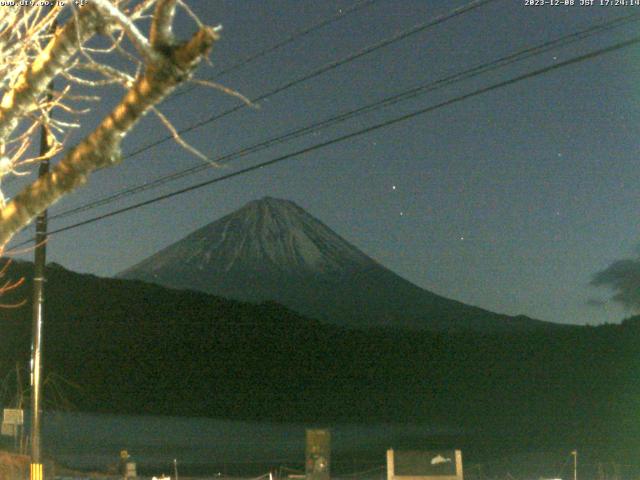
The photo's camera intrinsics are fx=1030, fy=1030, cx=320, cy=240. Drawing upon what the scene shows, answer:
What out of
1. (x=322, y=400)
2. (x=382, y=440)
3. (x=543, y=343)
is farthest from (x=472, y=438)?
(x=543, y=343)

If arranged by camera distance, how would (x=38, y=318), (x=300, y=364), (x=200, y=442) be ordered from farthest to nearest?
(x=300, y=364), (x=200, y=442), (x=38, y=318)

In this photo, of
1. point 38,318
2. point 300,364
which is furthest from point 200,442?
point 300,364

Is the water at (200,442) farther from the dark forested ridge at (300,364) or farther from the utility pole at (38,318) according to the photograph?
the utility pole at (38,318)

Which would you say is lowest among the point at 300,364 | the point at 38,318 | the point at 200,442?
the point at 200,442

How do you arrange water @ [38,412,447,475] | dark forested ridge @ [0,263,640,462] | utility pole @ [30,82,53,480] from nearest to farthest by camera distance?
1. utility pole @ [30,82,53,480]
2. water @ [38,412,447,475]
3. dark forested ridge @ [0,263,640,462]

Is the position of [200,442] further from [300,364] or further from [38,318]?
[300,364]

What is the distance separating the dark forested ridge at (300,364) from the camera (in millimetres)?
118000

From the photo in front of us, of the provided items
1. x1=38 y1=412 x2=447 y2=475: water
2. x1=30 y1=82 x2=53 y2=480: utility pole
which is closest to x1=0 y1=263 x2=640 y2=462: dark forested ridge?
x1=38 y1=412 x2=447 y2=475: water

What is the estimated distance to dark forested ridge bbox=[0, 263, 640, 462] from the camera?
118000mm

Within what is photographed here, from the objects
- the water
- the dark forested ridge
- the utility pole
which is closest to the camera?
the utility pole


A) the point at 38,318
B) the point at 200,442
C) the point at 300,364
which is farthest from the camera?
the point at 300,364

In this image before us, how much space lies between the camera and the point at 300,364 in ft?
493

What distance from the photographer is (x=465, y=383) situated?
143 metres

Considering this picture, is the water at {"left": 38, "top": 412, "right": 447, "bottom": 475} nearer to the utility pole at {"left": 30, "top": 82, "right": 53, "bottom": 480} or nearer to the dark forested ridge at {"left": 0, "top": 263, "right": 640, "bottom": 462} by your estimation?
the dark forested ridge at {"left": 0, "top": 263, "right": 640, "bottom": 462}
